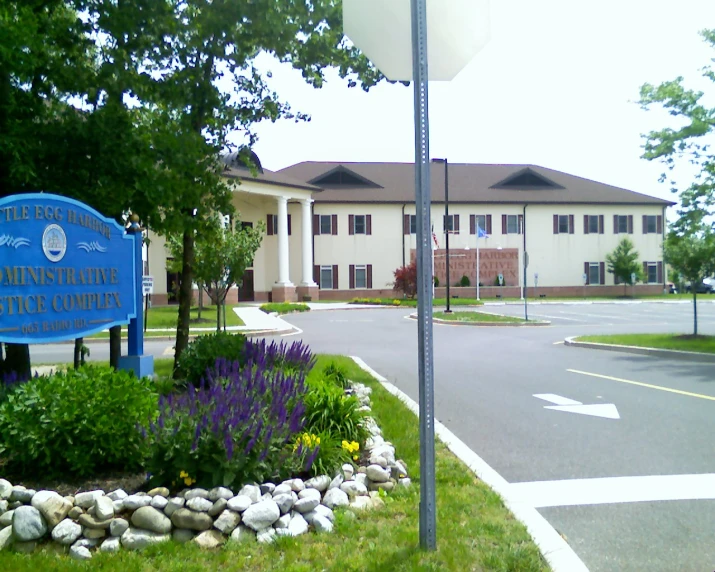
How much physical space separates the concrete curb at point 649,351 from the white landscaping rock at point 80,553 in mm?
15121

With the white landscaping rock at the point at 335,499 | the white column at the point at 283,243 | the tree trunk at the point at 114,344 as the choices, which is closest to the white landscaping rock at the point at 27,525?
the white landscaping rock at the point at 335,499

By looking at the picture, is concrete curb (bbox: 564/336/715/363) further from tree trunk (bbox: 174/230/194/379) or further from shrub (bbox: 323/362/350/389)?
tree trunk (bbox: 174/230/194/379)

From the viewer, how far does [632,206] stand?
2405 inches

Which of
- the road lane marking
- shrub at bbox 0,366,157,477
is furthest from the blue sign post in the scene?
the road lane marking

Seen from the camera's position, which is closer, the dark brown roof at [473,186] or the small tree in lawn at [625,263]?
the dark brown roof at [473,186]

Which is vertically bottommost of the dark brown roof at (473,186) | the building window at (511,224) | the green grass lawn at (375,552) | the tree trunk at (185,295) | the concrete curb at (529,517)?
the concrete curb at (529,517)

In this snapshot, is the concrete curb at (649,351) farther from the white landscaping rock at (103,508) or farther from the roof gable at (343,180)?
the roof gable at (343,180)

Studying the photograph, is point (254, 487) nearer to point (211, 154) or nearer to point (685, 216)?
point (211, 154)

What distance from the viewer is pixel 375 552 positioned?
14.4 feet

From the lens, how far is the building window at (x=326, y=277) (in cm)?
5719

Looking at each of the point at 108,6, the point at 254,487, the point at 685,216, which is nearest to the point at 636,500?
the point at 254,487

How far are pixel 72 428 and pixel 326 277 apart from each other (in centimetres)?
5206

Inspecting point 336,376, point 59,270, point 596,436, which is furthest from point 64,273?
point 596,436

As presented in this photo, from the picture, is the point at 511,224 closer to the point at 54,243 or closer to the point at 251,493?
the point at 54,243
